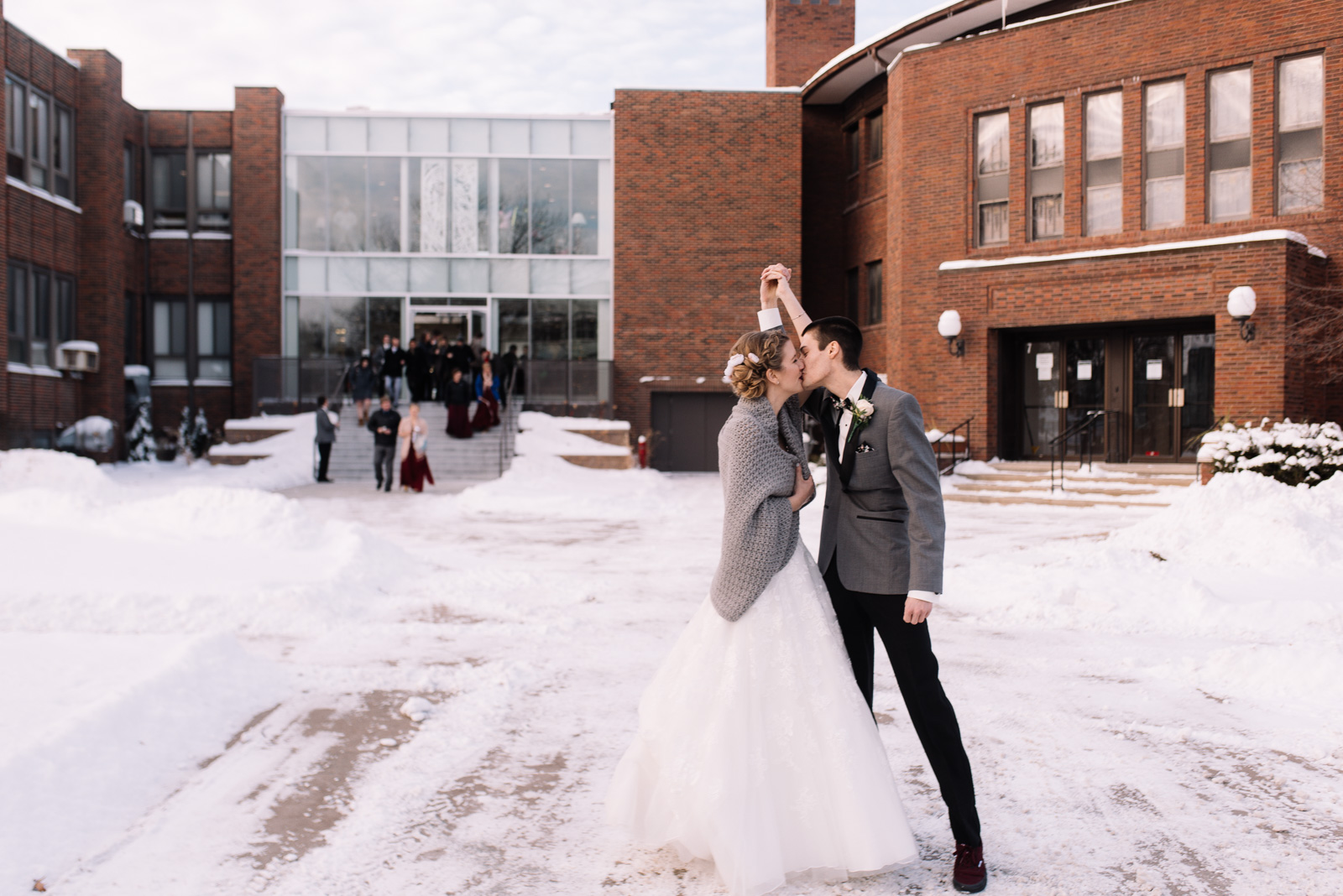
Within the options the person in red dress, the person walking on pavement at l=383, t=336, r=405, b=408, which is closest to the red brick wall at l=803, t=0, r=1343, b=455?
the person in red dress

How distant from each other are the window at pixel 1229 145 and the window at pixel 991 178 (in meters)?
4.07

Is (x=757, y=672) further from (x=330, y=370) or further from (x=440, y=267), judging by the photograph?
(x=440, y=267)

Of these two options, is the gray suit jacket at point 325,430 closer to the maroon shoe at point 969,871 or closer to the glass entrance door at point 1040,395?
the glass entrance door at point 1040,395

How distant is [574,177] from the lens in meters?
31.8

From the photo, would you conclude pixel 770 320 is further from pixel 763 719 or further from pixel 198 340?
pixel 198 340

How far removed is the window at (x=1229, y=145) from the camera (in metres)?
19.3

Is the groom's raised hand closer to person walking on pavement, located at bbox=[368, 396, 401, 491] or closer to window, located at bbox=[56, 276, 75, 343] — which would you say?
person walking on pavement, located at bbox=[368, 396, 401, 491]

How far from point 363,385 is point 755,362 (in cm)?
2501

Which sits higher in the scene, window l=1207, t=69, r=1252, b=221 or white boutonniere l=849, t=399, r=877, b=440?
window l=1207, t=69, r=1252, b=221

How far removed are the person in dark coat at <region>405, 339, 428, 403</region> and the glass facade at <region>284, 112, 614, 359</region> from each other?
3581 millimetres

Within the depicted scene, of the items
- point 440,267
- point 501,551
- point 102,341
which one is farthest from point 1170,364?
point 102,341

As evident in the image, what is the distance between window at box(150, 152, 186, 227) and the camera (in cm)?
3198

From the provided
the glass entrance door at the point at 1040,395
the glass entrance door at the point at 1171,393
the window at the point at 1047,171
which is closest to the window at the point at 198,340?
the glass entrance door at the point at 1040,395

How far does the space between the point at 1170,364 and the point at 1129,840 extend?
61.2ft
